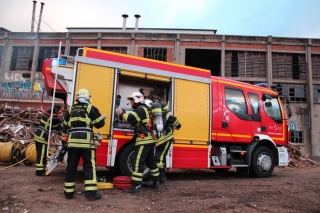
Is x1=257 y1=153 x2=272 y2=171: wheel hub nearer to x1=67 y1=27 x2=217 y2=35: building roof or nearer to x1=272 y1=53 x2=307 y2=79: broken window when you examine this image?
x1=272 y1=53 x2=307 y2=79: broken window

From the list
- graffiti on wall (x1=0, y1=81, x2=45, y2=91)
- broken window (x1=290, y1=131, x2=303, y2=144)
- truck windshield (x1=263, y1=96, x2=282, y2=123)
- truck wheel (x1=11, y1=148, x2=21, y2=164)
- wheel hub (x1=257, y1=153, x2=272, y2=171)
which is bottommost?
truck wheel (x1=11, y1=148, x2=21, y2=164)

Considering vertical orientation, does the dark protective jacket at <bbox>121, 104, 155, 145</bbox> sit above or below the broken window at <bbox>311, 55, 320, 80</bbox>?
below

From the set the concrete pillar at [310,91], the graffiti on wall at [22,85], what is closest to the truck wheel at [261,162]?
the concrete pillar at [310,91]

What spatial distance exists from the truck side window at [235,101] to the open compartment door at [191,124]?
767mm

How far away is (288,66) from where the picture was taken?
23547 millimetres

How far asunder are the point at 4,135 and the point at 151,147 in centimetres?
1126

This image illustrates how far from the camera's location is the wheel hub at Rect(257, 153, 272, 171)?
7693 millimetres

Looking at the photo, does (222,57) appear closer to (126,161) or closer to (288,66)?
(288,66)

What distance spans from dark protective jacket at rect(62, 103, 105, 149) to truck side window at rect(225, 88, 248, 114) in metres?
4.02

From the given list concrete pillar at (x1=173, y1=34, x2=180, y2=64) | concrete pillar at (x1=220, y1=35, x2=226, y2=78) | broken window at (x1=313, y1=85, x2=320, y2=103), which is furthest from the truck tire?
broken window at (x1=313, y1=85, x2=320, y2=103)

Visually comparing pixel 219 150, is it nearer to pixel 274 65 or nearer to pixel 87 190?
pixel 87 190

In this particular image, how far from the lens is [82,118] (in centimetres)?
450

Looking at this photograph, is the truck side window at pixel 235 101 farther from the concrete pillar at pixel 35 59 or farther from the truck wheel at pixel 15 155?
the concrete pillar at pixel 35 59

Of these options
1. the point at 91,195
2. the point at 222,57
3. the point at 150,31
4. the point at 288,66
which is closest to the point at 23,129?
the point at 91,195
